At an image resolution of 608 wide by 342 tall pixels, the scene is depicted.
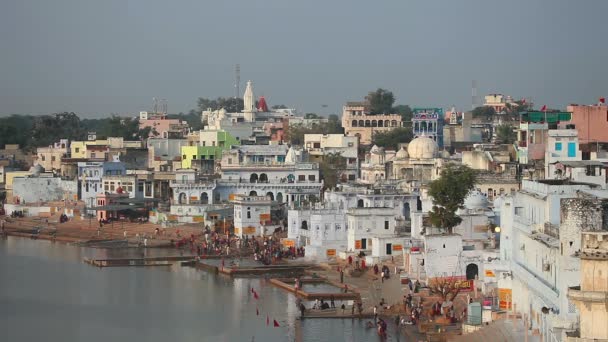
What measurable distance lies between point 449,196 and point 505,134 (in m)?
28.4

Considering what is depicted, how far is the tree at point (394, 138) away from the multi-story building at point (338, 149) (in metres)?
3.71

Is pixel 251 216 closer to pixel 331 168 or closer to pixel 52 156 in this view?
pixel 331 168

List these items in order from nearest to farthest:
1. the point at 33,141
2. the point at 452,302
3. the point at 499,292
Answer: the point at 499,292
the point at 452,302
the point at 33,141

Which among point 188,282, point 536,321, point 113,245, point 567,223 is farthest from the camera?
point 113,245

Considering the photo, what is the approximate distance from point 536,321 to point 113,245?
87.3ft

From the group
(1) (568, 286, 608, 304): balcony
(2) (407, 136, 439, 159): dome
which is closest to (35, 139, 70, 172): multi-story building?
(2) (407, 136, 439, 159): dome

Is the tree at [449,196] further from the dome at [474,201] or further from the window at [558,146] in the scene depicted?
the window at [558,146]

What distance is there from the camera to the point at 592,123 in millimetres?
36875

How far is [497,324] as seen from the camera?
24250mm

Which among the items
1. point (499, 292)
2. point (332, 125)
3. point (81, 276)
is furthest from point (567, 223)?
point (332, 125)

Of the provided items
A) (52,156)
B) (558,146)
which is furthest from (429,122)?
(558,146)

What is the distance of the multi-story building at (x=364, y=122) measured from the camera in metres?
73.2

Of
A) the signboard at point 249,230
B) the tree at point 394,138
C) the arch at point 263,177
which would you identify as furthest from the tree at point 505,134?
the signboard at point 249,230

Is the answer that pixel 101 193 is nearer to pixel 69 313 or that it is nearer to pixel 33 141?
pixel 69 313
